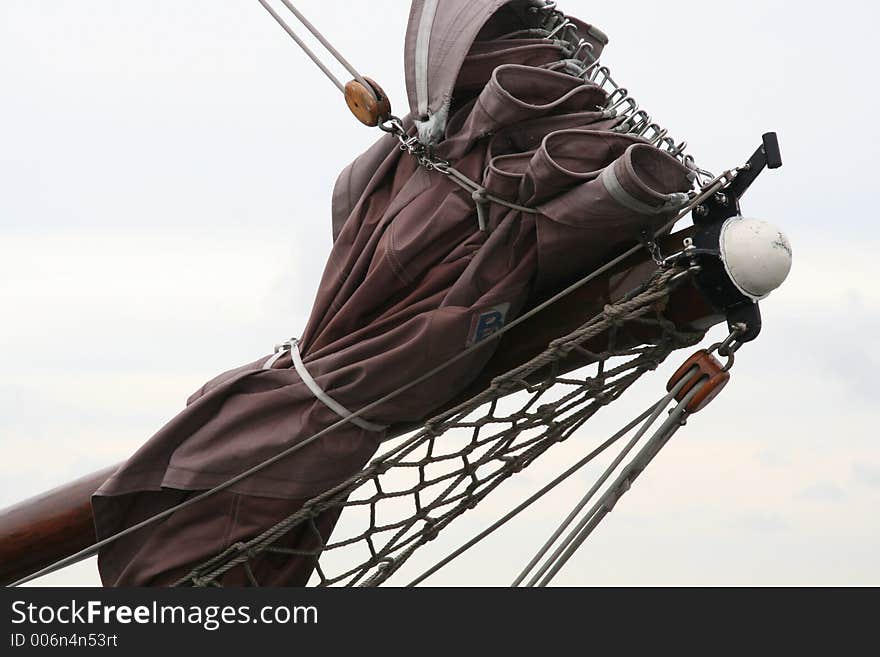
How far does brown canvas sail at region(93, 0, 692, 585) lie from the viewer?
2721mm

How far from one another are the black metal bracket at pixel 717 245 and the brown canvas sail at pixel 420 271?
0.06 metres

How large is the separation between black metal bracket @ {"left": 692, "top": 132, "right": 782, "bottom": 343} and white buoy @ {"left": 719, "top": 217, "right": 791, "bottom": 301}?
0.7 inches

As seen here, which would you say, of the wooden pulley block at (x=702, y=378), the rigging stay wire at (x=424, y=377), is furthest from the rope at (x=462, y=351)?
the wooden pulley block at (x=702, y=378)

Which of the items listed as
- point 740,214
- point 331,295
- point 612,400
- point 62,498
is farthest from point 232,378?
point 740,214

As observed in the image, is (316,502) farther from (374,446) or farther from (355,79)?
(355,79)

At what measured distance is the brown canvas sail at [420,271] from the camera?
107 inches

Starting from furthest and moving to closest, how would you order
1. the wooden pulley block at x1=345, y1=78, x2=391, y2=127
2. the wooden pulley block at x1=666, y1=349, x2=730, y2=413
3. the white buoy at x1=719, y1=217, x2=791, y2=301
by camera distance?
the wooden pulley block at x1=345, y1=78, x2=391, y2=127 < the wooden pulley block at x1=666, y1=349, x2=730, y2=413 < the white buoy at x1=719, y1=217, x2=791, y2=301

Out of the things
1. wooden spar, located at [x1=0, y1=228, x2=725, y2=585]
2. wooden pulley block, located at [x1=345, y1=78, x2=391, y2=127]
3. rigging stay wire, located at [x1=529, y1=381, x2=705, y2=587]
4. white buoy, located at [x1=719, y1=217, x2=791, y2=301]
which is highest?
wooden pulley block, located at [x1=345, y1=78, x2=391, y2=127]

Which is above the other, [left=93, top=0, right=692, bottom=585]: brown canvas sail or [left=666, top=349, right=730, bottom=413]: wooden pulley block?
[left=93, top=0, right=692, bottom=585]: brown canvas sail

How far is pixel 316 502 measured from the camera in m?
2.93

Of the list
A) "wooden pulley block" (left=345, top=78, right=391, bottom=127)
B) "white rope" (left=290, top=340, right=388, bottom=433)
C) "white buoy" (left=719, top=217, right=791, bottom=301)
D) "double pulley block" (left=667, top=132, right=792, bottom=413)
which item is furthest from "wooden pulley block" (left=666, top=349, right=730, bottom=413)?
"wooden pulley block" (left=345, top=78, right=391, bottom=127)

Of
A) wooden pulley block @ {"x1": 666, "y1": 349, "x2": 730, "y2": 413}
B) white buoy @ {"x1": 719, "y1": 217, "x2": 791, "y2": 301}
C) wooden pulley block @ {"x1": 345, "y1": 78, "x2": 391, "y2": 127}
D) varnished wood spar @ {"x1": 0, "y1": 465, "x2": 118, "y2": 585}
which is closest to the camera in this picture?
white buoy @ {"x1": 719, "y1": 217, "x2": 791, "y2": 301}

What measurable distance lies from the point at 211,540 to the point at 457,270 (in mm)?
694

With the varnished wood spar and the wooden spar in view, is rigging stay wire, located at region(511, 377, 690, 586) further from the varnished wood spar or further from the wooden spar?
the varnished wood spar
